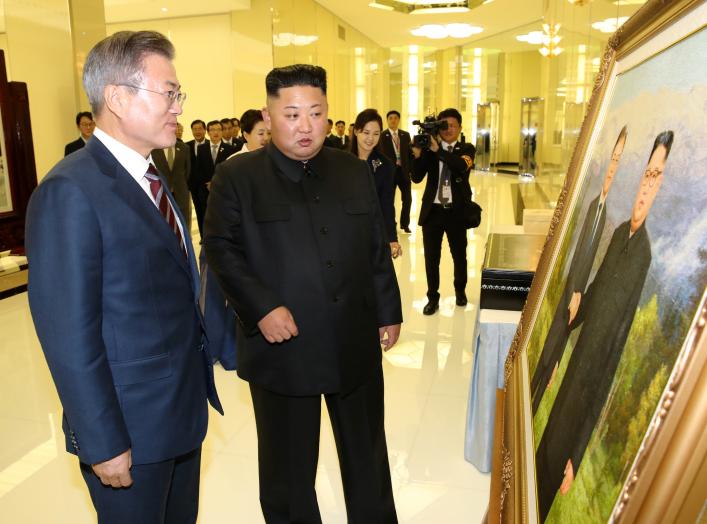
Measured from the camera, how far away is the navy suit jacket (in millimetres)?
1231

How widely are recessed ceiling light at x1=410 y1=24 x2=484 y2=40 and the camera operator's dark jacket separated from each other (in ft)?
50.4

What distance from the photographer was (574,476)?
0.77 metres

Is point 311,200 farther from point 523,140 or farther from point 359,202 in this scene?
point 523,140

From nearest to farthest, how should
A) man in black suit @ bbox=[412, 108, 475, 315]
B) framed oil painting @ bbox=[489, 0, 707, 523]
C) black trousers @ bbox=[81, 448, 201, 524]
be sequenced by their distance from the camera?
framed oil painting @ bbox=[489, 0, 707, 523], black trousers @ bbox=[81, 448, 201, 524], man in black suit @ bbox=[412, 108, 475, 315]

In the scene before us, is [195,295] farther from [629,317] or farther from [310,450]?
[629,317]

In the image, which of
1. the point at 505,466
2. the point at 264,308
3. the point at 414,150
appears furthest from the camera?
the point at 414,150

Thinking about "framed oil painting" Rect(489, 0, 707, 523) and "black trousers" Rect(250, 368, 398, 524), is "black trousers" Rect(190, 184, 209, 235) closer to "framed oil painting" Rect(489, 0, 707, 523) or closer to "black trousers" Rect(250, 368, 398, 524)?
"black trousers" Rect(250, 368, 398, 524)

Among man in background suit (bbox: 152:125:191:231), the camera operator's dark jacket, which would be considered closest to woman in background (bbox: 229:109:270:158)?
the camera operator's dark jacket

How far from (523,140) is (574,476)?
23.8 metres

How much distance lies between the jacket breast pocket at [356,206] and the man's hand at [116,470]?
1.00 m

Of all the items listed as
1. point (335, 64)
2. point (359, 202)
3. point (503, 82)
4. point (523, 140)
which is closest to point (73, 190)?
point (359, 202)

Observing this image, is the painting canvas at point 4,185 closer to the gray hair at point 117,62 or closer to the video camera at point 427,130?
the video camera at point 427,130

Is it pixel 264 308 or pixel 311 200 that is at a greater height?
pixel 311 200

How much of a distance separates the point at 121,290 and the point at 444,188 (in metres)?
3.98
